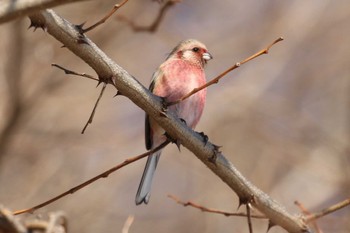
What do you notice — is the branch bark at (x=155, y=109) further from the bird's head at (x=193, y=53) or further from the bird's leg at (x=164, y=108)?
the bird's head at (x=193, y=53)

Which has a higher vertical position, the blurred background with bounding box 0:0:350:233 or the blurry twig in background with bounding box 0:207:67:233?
the blurred background with bounding box 0:0:350:233

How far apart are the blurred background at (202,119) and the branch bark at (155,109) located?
2662mm

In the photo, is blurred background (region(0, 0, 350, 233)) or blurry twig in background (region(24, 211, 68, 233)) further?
blurred background (region(0, 0, 350, 233))

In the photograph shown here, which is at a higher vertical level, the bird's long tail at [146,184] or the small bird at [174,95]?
the small bird at [174,95]

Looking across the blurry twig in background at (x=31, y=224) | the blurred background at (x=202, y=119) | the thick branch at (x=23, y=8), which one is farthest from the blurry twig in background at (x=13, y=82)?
the thick branch at (x=23, y=8)

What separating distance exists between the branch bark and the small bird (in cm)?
131

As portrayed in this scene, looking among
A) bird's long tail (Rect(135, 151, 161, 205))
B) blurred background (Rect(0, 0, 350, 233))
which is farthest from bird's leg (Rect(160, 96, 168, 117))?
blurred background (Rect(0, 0, 350, 233))

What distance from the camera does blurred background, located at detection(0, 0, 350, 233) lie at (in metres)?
7.54

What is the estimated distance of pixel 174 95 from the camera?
16.9 feet

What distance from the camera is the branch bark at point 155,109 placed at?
3043mm

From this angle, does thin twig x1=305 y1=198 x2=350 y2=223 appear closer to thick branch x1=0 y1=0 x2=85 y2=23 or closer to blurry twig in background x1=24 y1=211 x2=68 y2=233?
blurry twig in background x1=24 y1=211 x2=68 y2=233

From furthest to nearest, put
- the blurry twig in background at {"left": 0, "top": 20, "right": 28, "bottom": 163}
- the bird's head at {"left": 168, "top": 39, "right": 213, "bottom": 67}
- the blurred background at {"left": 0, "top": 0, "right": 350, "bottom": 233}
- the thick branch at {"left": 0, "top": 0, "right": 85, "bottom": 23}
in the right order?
the blurred background at {"left": 0, "top": 0, "right": 350, "bottom": 233}, the blurry twig in background at {"left": 0, "top": 20, "right": 28, "bottom": 163}, the bird's head at {"left": 168, "top": 39, "right": 213, "bottom": 67}, the thick branch at {"left": 0, "top": 0, "right": 85, "bottom": 23}

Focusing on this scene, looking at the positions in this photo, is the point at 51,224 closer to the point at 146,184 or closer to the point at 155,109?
the point at 155,109

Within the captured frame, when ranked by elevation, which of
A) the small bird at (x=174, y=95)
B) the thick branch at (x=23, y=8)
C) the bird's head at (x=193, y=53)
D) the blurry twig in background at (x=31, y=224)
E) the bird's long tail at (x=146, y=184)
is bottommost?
the blurry twig in background at (x=31, y=224)
